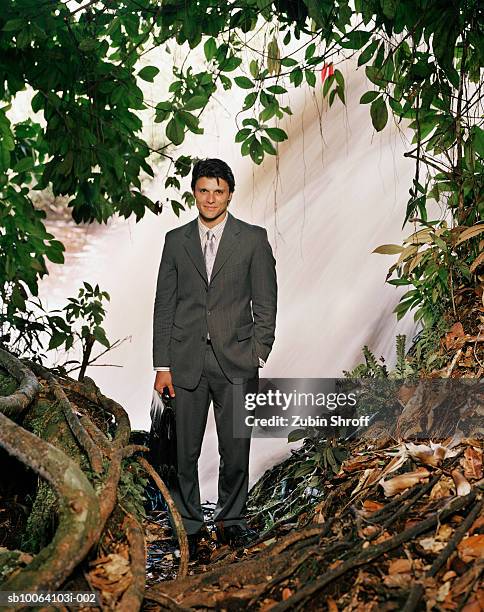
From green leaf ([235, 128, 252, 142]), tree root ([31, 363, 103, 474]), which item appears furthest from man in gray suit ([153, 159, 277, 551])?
tree root ([31, 363, 103, 474])

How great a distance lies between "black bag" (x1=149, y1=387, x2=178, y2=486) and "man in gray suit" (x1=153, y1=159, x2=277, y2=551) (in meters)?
0.11

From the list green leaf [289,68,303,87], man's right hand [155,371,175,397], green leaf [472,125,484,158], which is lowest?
man's right hand [155,371,175,397]

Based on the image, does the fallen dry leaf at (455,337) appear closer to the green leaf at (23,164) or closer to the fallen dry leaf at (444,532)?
the fallen dry leaf at (444,532)

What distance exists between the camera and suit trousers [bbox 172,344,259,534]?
2795mm

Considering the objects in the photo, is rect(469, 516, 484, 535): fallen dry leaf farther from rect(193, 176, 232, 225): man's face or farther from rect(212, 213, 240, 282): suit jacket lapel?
rect(193, 176, 232, 225): man's face

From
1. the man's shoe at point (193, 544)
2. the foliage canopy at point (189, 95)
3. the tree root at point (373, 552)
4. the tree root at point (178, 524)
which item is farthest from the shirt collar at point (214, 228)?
the tree root at point (373, 552)

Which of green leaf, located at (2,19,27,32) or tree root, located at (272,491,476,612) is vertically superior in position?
green leaf, located at (2,19,27,32)

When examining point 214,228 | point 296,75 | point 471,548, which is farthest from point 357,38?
point 471,548

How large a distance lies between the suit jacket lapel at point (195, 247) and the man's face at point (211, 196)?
6 cm

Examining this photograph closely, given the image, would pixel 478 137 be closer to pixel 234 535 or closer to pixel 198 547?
pixel 234 535

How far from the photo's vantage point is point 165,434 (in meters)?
2.99

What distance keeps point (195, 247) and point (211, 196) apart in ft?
0.60

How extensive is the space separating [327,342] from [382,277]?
1.53 feet

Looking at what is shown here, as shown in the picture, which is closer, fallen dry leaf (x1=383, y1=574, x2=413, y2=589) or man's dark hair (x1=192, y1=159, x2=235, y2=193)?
fallen dry leaf (x1=383, y1=574, x2=413, y2=589)
